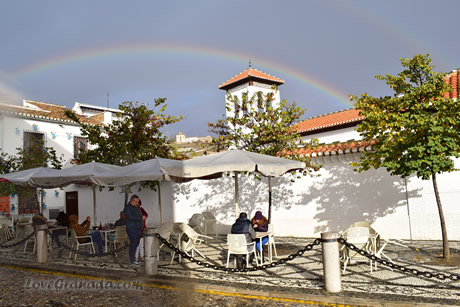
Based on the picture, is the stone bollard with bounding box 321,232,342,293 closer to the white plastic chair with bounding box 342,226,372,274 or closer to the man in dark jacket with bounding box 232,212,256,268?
the white plastic chair with bounding box 342,226,372,274

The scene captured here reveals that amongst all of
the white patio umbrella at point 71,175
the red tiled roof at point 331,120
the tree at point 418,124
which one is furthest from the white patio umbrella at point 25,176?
the red tiled roof at point 331,120

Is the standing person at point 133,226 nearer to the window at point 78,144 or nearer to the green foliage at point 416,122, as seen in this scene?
the green foliage at point 416,122

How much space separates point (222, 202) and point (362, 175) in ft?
19.3

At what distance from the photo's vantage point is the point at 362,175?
1281 centimetres

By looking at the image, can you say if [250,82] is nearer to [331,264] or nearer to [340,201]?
[340,201]

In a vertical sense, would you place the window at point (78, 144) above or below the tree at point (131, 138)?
above

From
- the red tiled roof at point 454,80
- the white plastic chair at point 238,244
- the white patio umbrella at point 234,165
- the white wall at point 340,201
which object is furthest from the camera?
the red tiled roof at point 454,80

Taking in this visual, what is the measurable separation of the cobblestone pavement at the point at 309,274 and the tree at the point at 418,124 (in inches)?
68.5

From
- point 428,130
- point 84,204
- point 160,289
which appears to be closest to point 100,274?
point 160,289

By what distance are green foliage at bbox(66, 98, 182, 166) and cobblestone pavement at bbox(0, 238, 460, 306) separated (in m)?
4.57

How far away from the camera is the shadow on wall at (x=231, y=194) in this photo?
14.7 m

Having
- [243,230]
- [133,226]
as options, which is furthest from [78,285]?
[243,230]

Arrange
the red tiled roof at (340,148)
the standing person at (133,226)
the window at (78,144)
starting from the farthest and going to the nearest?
the window at (78,144), the red tiled roof at (340,148), the standing person at (133,226)

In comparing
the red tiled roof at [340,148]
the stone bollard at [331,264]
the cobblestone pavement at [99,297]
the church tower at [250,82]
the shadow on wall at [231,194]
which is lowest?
the cobblestone pavement at [99,297]
